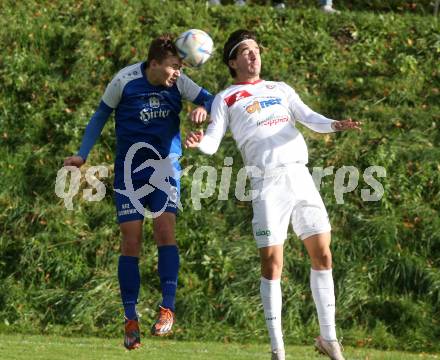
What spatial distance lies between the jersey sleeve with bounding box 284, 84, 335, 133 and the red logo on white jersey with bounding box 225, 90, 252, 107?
1.21ft

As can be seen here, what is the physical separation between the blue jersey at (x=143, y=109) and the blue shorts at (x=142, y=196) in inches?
8.0

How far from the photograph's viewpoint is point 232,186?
12.4 m

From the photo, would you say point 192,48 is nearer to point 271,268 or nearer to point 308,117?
point 308,117

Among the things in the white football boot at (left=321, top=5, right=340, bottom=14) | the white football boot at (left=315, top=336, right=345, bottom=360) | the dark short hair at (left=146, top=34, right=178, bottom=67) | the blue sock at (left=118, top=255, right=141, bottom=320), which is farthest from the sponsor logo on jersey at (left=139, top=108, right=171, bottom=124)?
the white football boot at (left=321, top=5, right=340, bottom=14)

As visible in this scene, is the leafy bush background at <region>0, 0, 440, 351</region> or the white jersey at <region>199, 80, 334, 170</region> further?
the leafy bush background at <region>0, 0, 440, 351</region>

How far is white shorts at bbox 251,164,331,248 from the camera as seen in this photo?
7.37 metres

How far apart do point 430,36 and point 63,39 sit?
5317mm

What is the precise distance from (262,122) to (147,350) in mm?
3150

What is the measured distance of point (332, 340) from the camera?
7.36 m

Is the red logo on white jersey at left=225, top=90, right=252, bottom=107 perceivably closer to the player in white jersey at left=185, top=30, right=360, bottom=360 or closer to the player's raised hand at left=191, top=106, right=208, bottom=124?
the player in white jersey at left=185, top=30, right=360, bottom=360

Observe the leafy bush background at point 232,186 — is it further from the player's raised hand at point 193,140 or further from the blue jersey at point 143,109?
the player's raised hand at point 193,140

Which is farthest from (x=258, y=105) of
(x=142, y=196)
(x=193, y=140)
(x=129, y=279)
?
(x=129, y=279)

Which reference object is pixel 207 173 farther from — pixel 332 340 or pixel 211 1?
pixel 332 340

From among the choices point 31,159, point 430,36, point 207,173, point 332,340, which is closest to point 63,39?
point 31,159
